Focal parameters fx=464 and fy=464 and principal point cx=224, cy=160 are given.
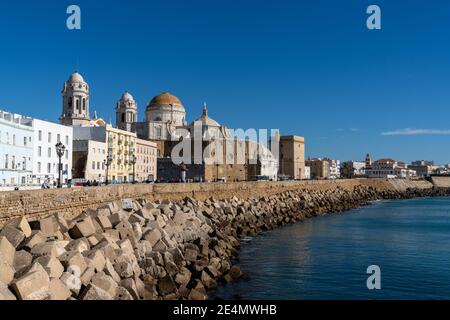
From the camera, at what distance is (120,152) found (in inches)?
2491

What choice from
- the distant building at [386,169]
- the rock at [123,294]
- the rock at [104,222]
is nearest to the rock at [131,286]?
the rock at [123,294]

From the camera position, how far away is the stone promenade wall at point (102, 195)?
56.7 ft

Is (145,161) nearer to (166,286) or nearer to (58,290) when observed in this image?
(166,286)

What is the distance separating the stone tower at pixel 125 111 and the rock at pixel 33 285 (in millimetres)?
80543

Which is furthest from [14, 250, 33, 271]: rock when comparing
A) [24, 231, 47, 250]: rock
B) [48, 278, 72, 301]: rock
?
[48, 278, 72, 301]: rock

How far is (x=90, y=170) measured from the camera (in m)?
54.9

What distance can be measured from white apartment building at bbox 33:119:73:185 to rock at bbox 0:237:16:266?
28423 mm

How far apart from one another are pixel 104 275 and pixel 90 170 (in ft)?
143

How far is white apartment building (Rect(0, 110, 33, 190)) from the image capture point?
34.0 m

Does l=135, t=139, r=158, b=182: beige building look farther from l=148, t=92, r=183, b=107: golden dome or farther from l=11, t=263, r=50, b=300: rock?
l=11, t=263, r=50, b=300: rock

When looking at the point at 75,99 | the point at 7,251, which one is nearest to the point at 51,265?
the point at 7,251

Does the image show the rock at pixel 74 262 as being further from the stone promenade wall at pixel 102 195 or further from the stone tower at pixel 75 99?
the stone tower at pixel 75 99
